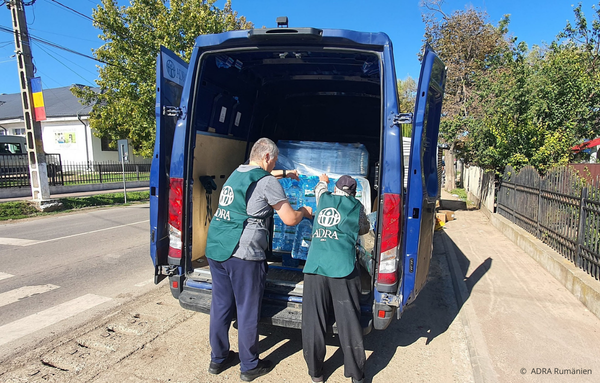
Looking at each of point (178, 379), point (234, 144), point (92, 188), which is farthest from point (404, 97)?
point (178, 379)

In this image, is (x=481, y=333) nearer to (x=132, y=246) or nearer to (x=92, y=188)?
(x=132, y=246)

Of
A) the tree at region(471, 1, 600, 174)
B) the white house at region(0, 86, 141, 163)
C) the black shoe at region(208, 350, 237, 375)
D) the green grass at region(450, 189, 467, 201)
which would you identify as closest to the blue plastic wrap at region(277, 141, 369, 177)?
the black shoe at region(208, 350, 237, 375)

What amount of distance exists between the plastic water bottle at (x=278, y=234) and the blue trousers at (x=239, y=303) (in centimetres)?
116

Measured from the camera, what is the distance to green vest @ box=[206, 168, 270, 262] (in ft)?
9.66

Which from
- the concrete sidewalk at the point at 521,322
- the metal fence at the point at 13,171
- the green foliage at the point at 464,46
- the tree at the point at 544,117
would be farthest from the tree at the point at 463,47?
the metal fence at the point at 13,171

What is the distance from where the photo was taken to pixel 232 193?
2992 mm

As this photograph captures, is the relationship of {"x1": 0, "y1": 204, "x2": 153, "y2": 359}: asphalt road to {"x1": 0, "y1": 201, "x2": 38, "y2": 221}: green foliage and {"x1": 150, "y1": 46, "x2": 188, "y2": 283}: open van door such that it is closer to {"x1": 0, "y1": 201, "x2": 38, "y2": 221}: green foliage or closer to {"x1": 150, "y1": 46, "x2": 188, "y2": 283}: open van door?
{"x1": 150, "y1": 46, "x2": 188, "y2": 283}: open van door

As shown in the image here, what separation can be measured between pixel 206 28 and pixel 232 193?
19.2 metres

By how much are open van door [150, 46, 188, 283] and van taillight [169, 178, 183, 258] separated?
0.35 ft

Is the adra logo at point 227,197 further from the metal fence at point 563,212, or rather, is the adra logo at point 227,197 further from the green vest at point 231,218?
the metal fence at point 563,212

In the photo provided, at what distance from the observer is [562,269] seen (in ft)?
18.0

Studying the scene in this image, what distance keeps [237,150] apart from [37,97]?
10161mm

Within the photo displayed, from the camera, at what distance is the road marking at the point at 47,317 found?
3.73 metres

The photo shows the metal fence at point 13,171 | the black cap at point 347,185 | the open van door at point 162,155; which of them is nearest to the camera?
the black cap at point 347,185
